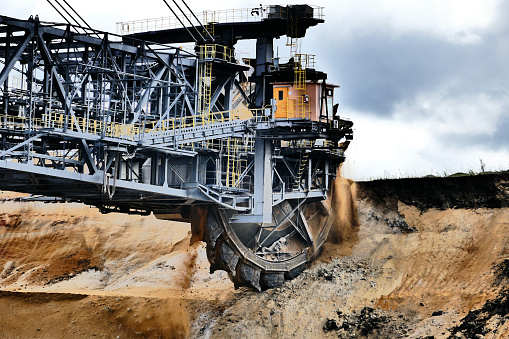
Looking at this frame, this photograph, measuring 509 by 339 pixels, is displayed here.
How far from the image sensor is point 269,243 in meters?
39.5

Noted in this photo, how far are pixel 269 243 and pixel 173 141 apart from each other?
34.3ft

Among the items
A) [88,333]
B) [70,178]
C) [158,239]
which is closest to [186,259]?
[158,239]

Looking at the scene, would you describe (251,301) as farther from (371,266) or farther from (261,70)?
(261,70)

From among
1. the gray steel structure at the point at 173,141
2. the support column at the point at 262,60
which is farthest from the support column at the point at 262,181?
the support column at the point at 262,60

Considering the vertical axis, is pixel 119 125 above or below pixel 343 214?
above

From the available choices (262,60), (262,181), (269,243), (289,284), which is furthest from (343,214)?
(262,60)

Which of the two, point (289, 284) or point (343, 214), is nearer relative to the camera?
point (289, 284)

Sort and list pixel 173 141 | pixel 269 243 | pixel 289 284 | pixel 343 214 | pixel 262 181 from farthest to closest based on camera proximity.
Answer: pixel 343 214, pixel 269 243, pixel 289 284, pixel 262 181, pixel 173 141

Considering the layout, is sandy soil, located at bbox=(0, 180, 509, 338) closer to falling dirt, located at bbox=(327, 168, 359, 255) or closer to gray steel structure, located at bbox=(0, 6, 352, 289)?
falling dirt, located at bbox=(327, 168, 359, 255)

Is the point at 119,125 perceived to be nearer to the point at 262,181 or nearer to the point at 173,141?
the point at 173,141

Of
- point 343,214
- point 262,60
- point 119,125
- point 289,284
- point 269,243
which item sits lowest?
point 289,284

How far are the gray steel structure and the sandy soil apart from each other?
214 centimetres

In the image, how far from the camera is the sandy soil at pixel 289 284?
3234 centimetres

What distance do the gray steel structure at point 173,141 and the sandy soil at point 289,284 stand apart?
214 centimetres
